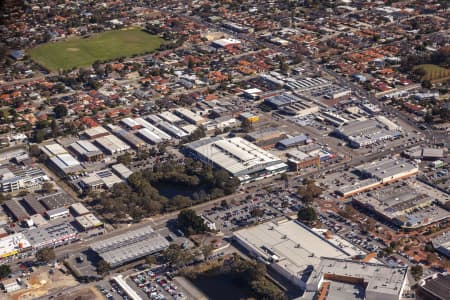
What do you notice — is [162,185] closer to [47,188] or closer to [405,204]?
[47,188]

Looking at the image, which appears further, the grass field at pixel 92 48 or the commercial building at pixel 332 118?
the grass field at pixel 92 48

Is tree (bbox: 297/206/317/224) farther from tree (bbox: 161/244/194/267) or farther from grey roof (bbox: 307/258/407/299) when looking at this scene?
tree (bbox: 161/244/194/267)

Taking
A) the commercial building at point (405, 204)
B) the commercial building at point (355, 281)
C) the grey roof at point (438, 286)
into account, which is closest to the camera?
the commercial building at point (355, 281)

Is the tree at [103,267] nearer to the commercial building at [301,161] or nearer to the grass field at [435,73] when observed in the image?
the commercial building at [301,161]

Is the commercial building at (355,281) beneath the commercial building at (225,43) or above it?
above

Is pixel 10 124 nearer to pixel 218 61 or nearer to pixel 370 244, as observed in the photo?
pixel 218 61

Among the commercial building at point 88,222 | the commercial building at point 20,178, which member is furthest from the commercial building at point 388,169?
the commercial building at point 20,178
